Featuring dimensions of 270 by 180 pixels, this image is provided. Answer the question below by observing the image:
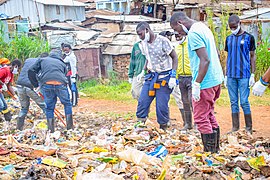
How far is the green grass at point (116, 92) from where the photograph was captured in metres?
10.2

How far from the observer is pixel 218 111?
930 centimetres

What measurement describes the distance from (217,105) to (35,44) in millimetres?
6284

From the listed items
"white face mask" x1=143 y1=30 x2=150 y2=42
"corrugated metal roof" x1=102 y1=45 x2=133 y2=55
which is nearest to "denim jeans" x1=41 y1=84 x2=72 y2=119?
"white face mask" x1=143 y1=30 x2=150 y2=42

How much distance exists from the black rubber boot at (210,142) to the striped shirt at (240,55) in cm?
183

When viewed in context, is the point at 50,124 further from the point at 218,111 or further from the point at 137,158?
the point at 218,111

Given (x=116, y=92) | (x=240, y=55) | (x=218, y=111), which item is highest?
(x=240, y=55)

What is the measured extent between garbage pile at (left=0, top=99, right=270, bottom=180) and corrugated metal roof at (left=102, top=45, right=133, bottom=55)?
8.41m

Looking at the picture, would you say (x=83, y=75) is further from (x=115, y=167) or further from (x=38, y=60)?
(x=115, y=167)

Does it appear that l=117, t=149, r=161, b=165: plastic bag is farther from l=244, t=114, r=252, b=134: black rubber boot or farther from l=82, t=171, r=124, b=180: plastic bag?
l=244, t=114, r=252, b=134: black rubber boot

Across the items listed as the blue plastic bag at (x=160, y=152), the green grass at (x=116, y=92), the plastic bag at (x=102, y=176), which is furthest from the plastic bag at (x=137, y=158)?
the green grass at (x=116, y=92)

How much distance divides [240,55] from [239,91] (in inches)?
22.7

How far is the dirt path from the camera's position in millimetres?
Answer: 7641

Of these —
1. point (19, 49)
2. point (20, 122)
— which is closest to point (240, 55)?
point (20, 122)

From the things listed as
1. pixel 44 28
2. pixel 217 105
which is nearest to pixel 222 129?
pixel 217 105
